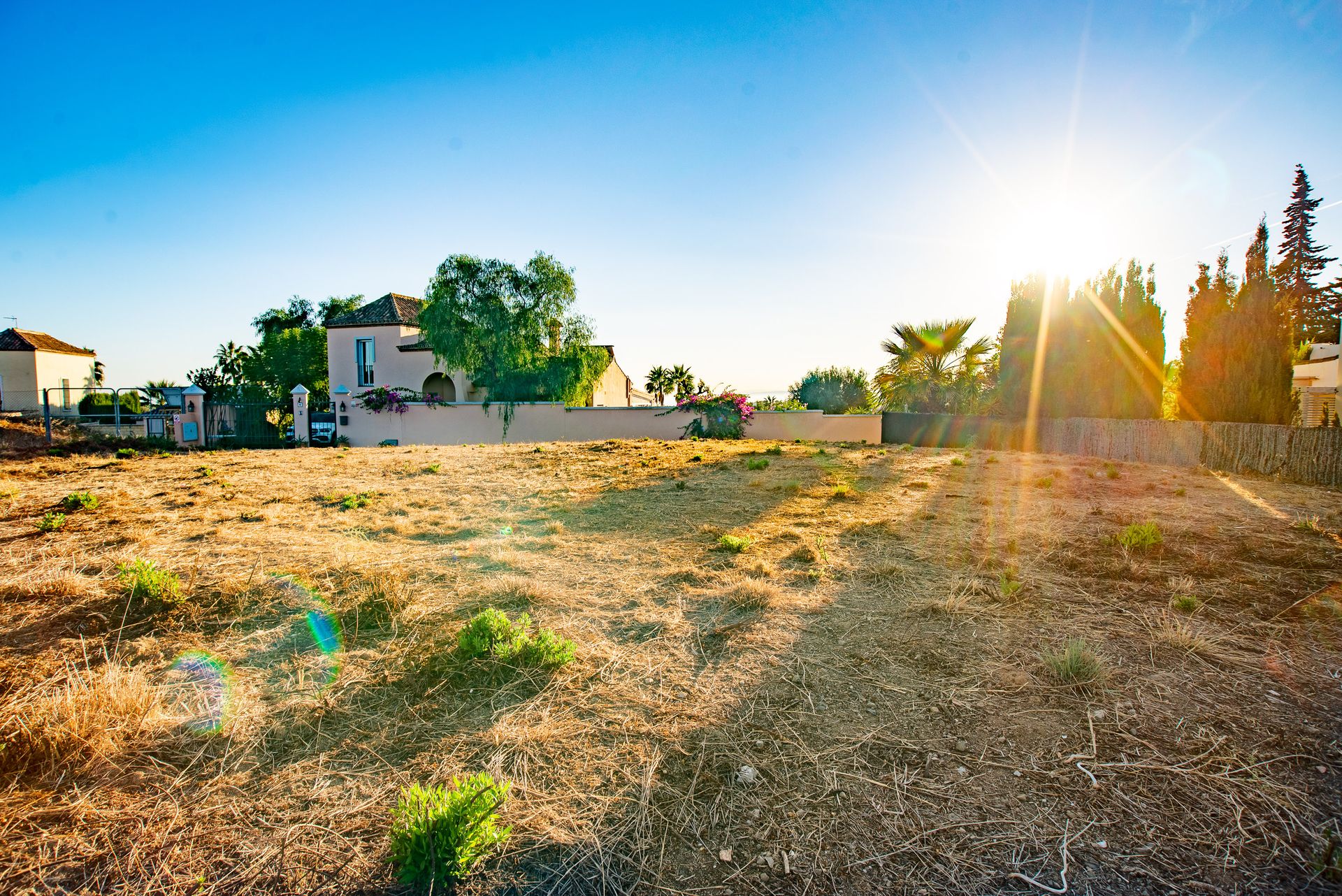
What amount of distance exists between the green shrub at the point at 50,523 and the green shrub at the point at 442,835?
5384mm

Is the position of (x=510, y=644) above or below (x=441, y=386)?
below

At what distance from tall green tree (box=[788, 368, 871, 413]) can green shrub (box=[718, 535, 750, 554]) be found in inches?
1116

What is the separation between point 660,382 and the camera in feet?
147

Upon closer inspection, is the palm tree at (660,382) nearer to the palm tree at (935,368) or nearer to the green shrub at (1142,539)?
the palm tree at (935,368)

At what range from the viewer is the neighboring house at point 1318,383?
14.1 metres

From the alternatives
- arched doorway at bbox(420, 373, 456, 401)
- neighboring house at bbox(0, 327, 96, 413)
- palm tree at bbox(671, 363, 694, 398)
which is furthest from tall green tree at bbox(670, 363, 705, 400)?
neighboring house at bbox(0, 327, 96, 413)

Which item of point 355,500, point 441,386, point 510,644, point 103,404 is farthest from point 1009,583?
point 103,404

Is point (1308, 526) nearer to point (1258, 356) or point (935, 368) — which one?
point (1258, 356)

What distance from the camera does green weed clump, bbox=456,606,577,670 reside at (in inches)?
110

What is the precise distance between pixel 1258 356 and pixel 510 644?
555 inches

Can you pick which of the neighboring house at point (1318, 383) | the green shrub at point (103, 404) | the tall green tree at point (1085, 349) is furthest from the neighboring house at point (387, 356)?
the neighboring house at point (1318, 383)

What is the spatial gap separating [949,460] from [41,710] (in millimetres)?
12090

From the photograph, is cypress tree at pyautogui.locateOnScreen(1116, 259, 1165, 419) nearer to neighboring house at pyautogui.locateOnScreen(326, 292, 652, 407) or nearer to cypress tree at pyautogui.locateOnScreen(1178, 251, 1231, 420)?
cypress tree at pyautogui.locateOnScreen(1178, 251, 1231, 420)

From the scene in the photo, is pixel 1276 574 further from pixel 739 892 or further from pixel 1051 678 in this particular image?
pixel 739 892
